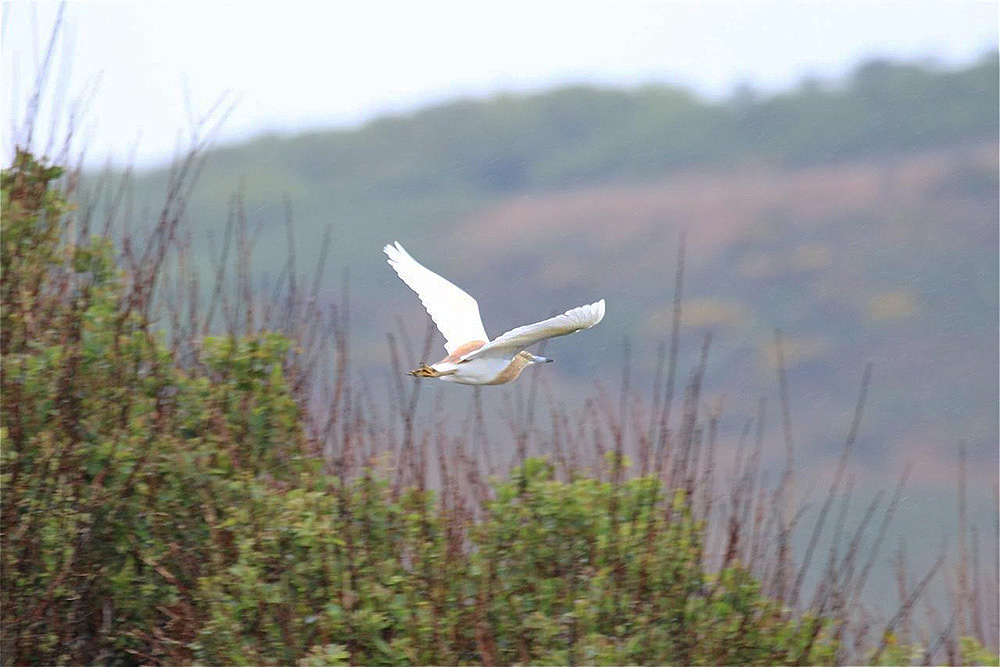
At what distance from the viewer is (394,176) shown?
27.4 meters

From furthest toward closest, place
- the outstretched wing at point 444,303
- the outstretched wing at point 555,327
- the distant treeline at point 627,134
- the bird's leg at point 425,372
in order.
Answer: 1. the distant treeline at point 627,134
2. the outstretched wing at point 444,303
3. the bird's leg at point 425,372
4. the outstretched wing at point 555,327

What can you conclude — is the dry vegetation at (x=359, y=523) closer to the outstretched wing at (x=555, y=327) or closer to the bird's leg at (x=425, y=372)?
the bird's leg at (x=425, y=372)

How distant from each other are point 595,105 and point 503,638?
2594 cm

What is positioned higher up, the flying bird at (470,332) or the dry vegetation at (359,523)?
the flying bird at (470,332)

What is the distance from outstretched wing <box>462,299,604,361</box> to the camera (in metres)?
3.60

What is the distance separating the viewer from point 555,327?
11.9ft

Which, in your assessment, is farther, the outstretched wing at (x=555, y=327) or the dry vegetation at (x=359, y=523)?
the dry vegetation at (x=359, y=523)

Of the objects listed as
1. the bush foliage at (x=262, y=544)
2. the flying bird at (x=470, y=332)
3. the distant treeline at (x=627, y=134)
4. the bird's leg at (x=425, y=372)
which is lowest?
the bush foliage at (x=262, y=544)

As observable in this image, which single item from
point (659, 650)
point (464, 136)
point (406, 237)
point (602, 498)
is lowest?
point (659, 650)

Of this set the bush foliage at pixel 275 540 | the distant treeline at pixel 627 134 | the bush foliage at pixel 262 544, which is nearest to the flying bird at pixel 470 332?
the bush foliage at pixel 275 540

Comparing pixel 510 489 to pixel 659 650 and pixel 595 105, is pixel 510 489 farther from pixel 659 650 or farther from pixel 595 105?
pixel 595 105

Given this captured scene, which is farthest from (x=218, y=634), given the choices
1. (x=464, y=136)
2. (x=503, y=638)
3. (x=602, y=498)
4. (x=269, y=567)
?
(x=464, y=136)

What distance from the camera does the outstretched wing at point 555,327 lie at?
11.8 feet

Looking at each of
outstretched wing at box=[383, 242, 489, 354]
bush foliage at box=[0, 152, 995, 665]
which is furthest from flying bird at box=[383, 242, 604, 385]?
bush foliage at box=[0, 152, 995, 665]
